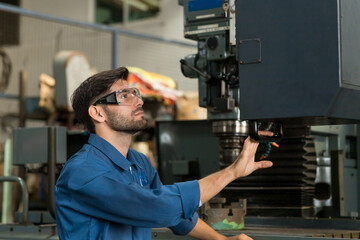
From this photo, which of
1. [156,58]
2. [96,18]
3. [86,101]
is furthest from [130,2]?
[86,101]

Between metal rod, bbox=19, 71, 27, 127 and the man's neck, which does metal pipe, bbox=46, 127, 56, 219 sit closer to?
the man's neck

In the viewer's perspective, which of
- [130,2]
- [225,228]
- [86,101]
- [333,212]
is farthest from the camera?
[130,2]

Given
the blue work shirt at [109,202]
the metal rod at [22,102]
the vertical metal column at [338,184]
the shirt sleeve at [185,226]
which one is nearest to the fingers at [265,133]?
the blue work shirt at [109,202]

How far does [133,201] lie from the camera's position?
4.50ft

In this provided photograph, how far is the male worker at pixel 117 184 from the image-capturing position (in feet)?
4.53

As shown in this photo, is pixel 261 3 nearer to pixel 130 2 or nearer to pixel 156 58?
pixel 156 58

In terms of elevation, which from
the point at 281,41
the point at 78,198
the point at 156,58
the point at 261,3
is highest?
the point at 156,58

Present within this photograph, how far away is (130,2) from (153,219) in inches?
247

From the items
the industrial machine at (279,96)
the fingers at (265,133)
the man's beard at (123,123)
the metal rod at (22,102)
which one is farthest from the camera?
the metal rod at (22,102)

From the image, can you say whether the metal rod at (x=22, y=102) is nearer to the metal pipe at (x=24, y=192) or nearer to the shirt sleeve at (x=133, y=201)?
the metal pipe at (x=24, y=192)

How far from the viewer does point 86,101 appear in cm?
163

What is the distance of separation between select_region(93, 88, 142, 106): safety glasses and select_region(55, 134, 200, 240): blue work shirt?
0.54 ft

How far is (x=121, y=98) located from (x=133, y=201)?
1.16 ft

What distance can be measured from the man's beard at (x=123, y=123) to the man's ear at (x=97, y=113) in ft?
0.06
